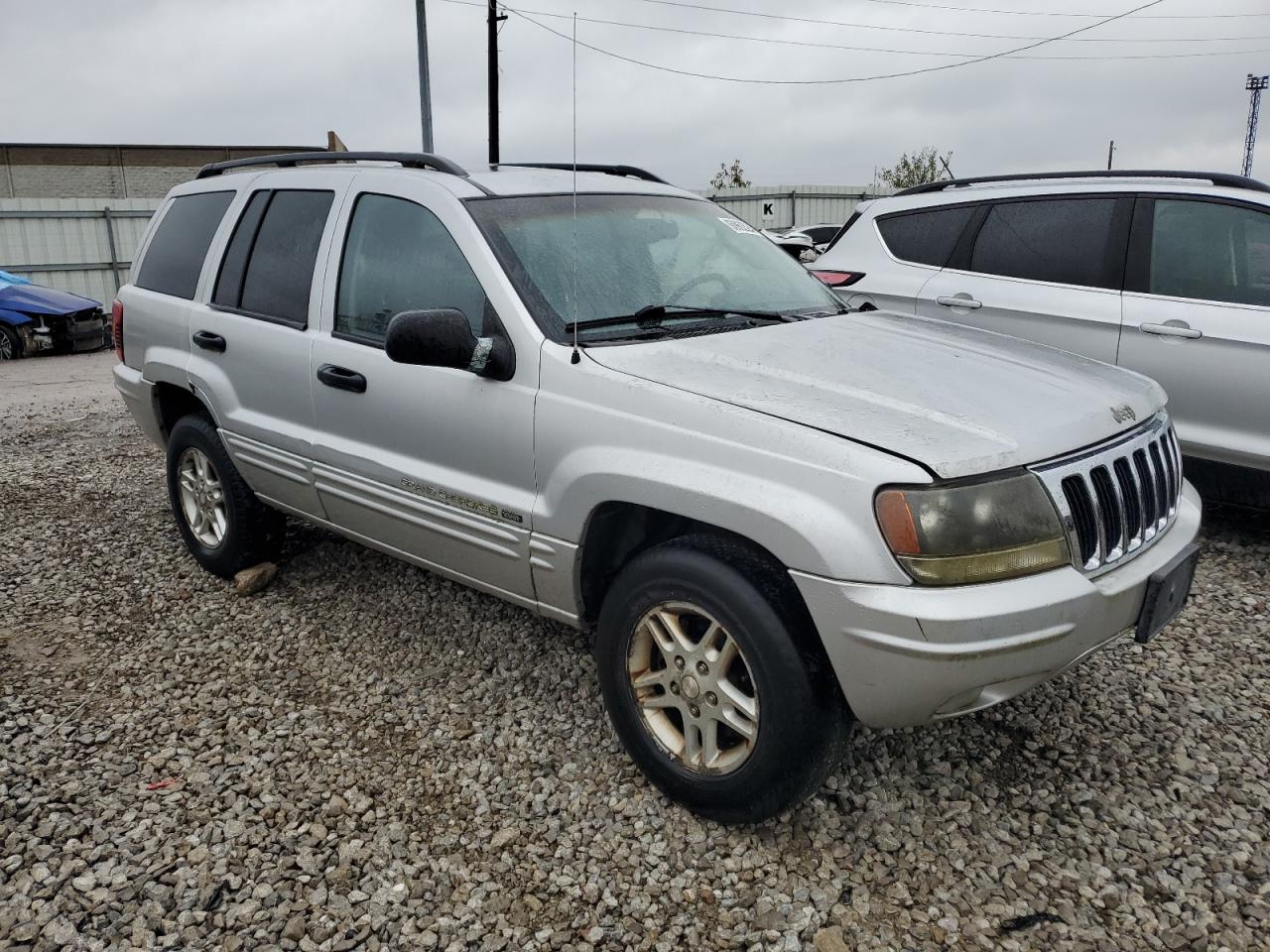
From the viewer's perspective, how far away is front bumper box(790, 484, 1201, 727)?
231cm

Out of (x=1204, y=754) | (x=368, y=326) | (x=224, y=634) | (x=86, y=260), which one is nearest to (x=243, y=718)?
(x=224, y=634)

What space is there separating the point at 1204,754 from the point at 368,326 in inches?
123

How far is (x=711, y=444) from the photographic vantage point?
259 cm

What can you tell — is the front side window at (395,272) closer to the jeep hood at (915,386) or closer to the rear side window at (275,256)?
the rear side window at (275,256)

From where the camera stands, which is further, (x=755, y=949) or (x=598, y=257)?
(x=598, y=257)

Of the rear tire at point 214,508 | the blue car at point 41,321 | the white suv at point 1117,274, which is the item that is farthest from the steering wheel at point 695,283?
the blue car at point 41,321

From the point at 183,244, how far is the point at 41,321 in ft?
37.4

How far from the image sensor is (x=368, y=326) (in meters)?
3.62

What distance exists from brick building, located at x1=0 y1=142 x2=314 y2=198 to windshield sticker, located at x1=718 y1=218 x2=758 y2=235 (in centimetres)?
3276

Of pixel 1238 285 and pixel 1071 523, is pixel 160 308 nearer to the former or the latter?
pixel 1071 523

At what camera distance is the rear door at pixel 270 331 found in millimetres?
3889

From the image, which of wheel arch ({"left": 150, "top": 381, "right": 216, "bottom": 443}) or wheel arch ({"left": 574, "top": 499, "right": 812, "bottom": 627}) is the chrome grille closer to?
wheel arch ({"left": 574, "top": 499, "right": 812, "bottom": 627})

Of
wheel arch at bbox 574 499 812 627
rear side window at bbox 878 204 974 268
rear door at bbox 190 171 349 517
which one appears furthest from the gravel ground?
rear side window at bbox 878 204 974 268

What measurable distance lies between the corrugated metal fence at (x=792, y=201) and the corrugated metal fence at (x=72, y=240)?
11778mm
